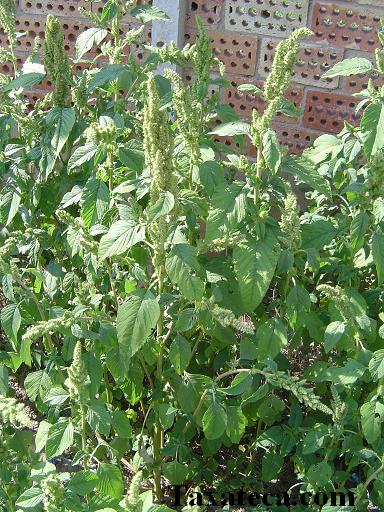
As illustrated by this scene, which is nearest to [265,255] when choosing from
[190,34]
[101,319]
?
[101,319]

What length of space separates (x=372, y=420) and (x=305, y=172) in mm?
679

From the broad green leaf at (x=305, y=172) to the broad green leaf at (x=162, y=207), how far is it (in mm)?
362

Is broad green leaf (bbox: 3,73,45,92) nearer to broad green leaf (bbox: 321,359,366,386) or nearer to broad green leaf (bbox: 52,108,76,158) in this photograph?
broad green leaf (bbox: 52,108,76,158)

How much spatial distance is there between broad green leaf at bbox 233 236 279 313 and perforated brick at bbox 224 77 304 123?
5.05 feet

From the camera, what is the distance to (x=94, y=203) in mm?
1993

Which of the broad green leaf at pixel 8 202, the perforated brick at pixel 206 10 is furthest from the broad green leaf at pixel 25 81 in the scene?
the perforated brick at pixel 206 10

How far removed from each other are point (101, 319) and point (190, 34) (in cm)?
179

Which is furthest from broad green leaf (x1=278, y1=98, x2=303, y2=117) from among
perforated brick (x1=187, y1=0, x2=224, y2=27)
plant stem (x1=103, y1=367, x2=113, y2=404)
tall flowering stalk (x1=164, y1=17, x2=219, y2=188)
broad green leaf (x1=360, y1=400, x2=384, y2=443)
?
perforated brick (x1=187, y1=0, x2=224, y2=27)

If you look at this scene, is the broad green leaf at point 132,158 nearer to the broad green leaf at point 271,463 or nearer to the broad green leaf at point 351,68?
the broad green leaf at point 351,68

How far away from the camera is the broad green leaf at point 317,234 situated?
199 cm

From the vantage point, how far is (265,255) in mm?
1757

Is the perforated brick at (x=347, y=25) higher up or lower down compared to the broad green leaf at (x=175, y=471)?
higher up

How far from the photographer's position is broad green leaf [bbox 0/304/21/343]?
1.99 meters

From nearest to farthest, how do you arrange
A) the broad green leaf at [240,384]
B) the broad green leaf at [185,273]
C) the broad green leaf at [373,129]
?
the broad green leaf at [185,273] → the broad green leaf at [373,129] → the broad green leaf at [240,384]
